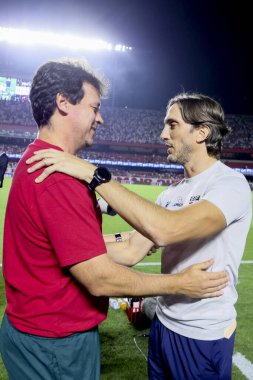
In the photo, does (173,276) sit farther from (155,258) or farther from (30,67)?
(30,67)

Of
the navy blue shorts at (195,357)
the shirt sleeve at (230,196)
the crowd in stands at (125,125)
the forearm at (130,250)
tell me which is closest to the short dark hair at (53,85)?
the shirt sleeve at (230,196)

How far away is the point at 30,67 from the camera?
53000 millimetres

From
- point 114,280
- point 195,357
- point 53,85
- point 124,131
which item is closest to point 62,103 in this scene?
point 53,85

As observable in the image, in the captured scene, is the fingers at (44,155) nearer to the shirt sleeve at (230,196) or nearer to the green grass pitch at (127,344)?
the shirt sleeve at (230,196)

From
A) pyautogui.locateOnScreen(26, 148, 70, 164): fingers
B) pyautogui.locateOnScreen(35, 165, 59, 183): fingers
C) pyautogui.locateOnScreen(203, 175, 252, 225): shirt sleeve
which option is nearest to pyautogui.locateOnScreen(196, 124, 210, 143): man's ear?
pyautogui.locateOnScreen(203, 175, 252, 225): shirt sleeve

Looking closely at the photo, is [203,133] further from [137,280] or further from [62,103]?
[137,280]

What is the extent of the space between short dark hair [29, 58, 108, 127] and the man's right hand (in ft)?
3.89

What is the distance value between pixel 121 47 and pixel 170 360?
180 feet

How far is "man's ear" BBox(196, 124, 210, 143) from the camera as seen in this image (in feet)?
8.67

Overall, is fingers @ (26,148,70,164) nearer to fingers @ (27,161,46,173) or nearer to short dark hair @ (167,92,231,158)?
fingers @ (27,161,46,173)

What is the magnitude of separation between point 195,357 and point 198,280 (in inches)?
30.5

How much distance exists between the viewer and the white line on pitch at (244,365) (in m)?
4.08

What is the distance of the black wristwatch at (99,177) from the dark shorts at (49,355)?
88 cm

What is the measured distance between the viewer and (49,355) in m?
Result: 2.00
